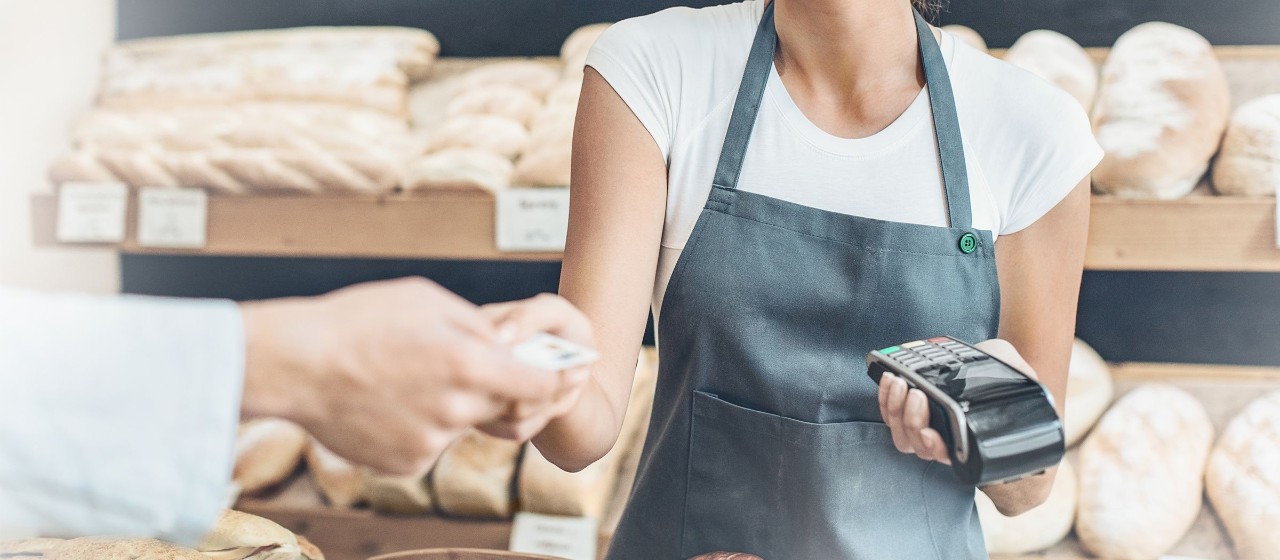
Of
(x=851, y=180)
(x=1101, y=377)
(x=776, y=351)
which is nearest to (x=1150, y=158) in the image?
(x=1101, y=377)

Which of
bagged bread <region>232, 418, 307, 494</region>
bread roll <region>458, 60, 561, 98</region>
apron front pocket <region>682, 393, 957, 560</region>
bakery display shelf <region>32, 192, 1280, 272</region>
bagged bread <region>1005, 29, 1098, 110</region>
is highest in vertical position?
bagged bread <region>1005, 29, 1098, 110</region>

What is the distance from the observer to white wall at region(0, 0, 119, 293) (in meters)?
1.72

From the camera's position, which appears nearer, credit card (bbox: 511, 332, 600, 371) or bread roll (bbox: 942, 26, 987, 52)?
credit card (bbox: 511, 332, 600, 371)

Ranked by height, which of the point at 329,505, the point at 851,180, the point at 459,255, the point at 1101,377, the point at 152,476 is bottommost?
the point at 329,505

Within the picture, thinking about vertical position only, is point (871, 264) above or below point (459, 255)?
above

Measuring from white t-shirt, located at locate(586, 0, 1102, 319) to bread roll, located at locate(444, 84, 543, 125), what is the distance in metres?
0.72

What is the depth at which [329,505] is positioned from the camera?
166 centimetres

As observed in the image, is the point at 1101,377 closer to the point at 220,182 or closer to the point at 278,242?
the point at 278,242

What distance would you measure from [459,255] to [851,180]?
27.5 inches

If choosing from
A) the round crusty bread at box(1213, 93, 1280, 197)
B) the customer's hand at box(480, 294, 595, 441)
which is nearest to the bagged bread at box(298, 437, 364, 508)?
the customer's hand at box(480, 294, 595, 441)

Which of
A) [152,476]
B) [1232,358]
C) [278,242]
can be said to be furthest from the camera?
[1232,358]

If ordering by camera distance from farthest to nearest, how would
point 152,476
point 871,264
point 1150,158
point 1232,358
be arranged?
point 1232,358
point 1150,158
point 871,264
point 152,476

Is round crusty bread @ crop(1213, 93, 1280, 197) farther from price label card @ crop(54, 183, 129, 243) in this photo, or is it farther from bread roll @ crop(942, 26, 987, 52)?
price label card @ crop(54, 183, 129, 243)

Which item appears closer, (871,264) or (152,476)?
(152,476)
